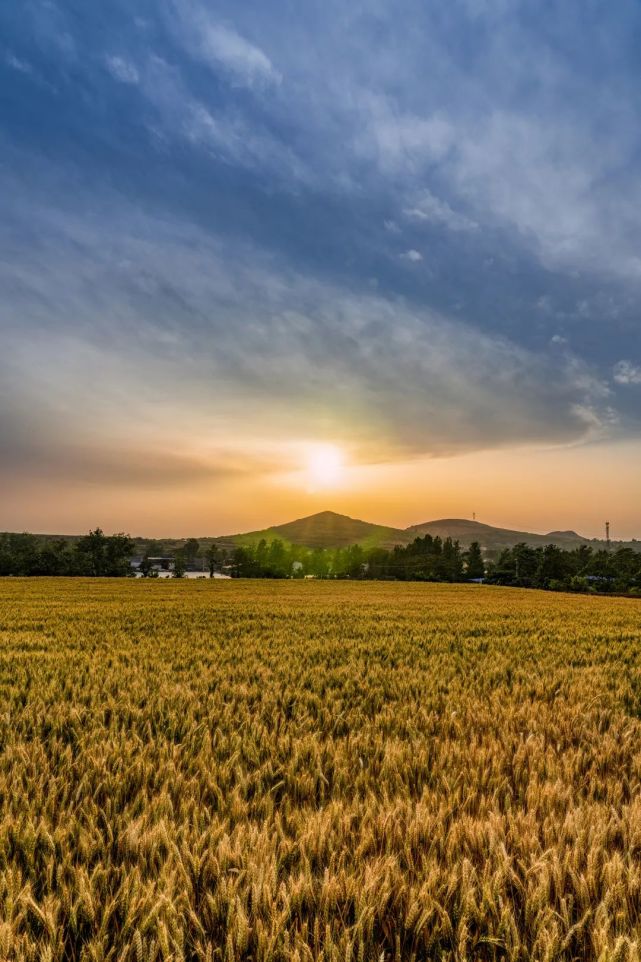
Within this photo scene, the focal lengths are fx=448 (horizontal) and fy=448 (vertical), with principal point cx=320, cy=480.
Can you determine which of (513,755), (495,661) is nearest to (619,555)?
(495,661)

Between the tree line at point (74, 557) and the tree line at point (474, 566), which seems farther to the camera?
the tree line at point (74, 557)

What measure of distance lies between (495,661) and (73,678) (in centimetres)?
710

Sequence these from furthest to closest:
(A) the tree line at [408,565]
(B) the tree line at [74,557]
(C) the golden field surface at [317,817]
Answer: (B) the tree line at [74,557]
(A) the tree line at [408,565]
(C) the golden field surface at [317,817]

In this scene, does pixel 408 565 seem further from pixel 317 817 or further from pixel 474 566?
pixel 317 817

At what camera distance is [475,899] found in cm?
200

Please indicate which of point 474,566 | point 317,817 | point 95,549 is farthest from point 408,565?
point 317,817

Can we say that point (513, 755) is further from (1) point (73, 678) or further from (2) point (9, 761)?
(1) point (73, 678)

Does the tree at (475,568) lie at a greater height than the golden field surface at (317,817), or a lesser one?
lesser

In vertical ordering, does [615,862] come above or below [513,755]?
above

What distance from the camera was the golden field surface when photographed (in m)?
1.80

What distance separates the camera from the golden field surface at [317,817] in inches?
70.9

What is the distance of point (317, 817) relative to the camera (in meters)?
2.56

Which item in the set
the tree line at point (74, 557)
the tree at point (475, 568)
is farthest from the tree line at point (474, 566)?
the tree line at point (74, 557)

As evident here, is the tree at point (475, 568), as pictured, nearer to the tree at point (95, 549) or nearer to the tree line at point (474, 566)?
the tree line at point (474, 566)
